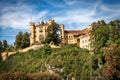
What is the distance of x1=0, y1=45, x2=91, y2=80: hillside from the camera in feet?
195

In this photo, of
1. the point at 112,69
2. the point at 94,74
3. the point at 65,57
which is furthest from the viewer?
the point at 65,57

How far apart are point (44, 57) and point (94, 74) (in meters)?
12.4

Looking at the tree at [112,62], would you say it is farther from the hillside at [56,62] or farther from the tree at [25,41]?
the tree at [25,41]

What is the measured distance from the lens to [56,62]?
205 ft

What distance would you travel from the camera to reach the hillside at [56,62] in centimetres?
5934

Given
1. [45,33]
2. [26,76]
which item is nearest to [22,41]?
[45,33]

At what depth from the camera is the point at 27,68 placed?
64875 millimetres

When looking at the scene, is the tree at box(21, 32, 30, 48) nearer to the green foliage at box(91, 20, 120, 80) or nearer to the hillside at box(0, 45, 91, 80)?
Result: the hillside at box(0, 45, 91, 80)

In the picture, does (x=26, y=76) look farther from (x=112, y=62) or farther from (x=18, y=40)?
(x=18, y=40)

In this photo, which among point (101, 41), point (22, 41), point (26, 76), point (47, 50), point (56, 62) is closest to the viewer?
point (26, 76)

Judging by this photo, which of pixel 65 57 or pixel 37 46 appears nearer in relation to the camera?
pixel 65 57

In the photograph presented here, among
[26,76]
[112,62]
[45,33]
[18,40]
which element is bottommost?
[26,76]

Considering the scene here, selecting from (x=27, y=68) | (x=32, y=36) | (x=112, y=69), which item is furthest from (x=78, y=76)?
(x=32, y=36)

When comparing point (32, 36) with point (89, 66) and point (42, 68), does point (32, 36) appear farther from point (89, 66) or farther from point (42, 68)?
point (89, 66)
